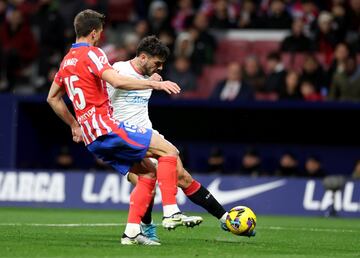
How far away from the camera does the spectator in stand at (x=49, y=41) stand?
71.5 feet

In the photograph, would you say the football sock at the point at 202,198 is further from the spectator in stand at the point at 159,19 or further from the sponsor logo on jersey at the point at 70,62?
the spectator in stand at the point at 159,19

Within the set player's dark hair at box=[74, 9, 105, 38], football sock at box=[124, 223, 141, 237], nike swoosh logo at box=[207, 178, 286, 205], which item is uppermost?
player's dark hair at box=[74, 9, 105, 38]

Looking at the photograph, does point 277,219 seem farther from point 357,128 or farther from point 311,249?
point 311,249

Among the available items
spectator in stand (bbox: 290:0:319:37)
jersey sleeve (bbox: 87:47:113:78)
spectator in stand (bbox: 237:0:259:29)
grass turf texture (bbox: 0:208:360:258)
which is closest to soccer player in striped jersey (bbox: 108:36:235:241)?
jersey sleeve (bbox: 87:47:113:78)

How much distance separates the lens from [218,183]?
18172mm

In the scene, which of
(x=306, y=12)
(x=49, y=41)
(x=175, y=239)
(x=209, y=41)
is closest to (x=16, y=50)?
(x=49, y=41)

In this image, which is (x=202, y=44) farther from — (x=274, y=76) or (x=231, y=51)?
(x=274, y=76)

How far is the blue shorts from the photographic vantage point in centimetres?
998

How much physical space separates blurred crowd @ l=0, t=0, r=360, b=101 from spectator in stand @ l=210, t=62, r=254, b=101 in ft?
0.06

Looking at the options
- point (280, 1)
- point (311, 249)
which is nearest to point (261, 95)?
point (280, 1)

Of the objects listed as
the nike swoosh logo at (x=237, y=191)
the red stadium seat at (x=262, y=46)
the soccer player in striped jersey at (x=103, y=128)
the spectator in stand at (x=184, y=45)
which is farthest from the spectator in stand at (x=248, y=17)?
the soccer player in striped jersey at (x=103, y=128)

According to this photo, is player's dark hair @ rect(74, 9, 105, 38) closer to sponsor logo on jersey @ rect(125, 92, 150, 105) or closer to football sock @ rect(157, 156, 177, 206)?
sponsor logo on jersey @ rect(125, 92, 150, 105)

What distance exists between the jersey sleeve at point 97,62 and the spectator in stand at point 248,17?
1224 centimetres

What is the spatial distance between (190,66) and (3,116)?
376cm
